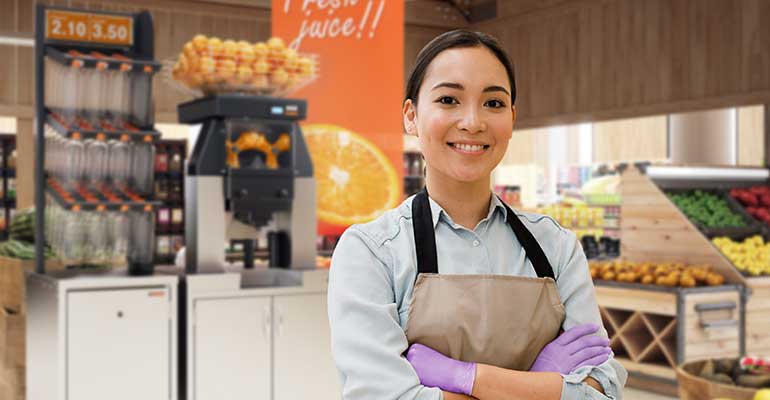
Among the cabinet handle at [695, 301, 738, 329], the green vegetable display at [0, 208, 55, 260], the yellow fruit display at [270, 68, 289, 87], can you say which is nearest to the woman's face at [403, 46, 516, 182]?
the yellow fruit display at [270, 68, 289, 87]

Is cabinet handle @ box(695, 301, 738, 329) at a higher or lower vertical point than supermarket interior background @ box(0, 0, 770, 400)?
lower

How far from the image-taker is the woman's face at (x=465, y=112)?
138 cm

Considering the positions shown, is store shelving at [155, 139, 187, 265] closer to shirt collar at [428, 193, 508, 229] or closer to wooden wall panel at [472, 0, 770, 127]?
wooden wall panel at [472, 0, 770, 127]

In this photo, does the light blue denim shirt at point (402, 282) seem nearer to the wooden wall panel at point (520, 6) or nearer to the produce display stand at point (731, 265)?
the produce display stand at point (731, 265)

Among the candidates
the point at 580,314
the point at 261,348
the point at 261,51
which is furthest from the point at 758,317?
the point at 580,314

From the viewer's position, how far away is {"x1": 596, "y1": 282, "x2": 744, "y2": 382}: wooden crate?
19.8 feet

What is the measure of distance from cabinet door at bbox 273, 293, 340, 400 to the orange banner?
212 cm

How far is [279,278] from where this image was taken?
507 cm

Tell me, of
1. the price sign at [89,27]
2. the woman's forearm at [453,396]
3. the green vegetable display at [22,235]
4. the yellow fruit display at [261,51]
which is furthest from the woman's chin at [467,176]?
the green vegetable display at [22,235]

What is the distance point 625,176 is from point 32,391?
187 inches

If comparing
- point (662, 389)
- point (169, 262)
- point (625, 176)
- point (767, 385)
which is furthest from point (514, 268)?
point (169, 262)

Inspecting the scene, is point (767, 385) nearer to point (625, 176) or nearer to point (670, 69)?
point (625, 176)

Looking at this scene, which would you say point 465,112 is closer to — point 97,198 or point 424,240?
point 424,240

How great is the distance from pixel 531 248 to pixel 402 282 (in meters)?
0.23
